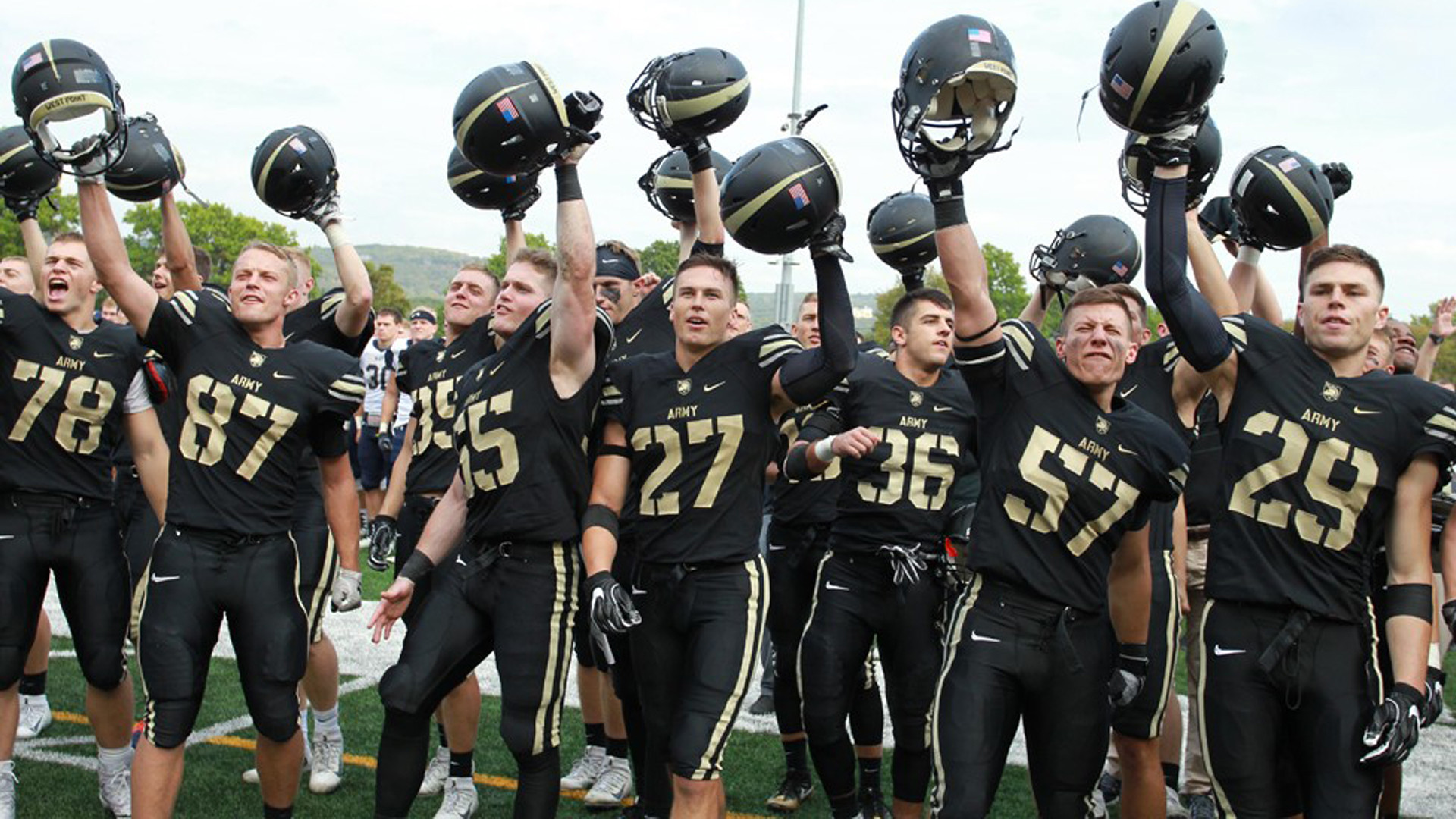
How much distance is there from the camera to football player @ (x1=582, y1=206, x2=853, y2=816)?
13.9 feet

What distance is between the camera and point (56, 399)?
16.5ft

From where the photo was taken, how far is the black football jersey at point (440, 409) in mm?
5742

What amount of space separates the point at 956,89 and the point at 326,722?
404cm

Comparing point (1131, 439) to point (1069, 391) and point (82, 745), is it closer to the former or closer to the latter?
point (1069, 391)

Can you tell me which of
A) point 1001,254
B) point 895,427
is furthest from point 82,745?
point 1001,254

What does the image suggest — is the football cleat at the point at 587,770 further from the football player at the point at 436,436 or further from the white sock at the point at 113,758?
the white sock at the point at 113,758

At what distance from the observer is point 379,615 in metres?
4.56

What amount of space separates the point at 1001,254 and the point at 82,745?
4427cm

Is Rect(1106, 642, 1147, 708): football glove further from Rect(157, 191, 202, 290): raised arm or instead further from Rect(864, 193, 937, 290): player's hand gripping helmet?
Rect(157, 191, 202, 290): raised arm

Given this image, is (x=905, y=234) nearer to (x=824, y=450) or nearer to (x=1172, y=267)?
(x=824, y=450)

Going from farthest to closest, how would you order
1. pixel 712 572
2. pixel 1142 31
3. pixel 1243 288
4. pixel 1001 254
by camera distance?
1. pixel 1001 254
2. pixel 1243 288
3. pixel 712 572
4. pixel 1142 31

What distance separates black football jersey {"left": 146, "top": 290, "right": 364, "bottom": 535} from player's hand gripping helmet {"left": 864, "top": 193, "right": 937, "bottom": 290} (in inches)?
105

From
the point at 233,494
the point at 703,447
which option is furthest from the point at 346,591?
the point at 703,447

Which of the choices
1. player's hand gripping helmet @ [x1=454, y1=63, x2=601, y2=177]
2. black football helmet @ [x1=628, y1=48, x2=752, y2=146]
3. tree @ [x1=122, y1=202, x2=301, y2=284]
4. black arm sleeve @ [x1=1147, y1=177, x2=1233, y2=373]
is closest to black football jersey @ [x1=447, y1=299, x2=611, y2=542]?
player's hand gripping helmet @ [x1=454, y1=63, x2=601, y2=177]
